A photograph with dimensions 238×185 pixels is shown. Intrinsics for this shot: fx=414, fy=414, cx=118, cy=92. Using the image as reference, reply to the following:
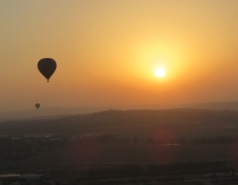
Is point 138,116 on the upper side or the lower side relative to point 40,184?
upper

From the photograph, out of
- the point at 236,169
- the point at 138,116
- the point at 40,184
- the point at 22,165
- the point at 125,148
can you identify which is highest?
the point at 138,116

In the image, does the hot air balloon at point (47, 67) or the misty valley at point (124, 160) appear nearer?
the misty valley at point (124, 160)


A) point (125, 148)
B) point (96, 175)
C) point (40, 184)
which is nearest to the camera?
point (40, 184)

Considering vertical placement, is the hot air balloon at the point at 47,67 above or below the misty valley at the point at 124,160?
above

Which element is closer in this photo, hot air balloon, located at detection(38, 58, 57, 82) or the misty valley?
the misty valley

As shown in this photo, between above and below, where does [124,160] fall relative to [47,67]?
below

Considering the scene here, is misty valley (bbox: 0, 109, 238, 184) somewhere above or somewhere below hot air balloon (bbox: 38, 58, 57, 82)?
below

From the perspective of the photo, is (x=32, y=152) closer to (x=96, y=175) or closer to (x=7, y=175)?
(x=7, y=175)

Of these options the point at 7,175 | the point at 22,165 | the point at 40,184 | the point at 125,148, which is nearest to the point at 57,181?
the point at 40,184
